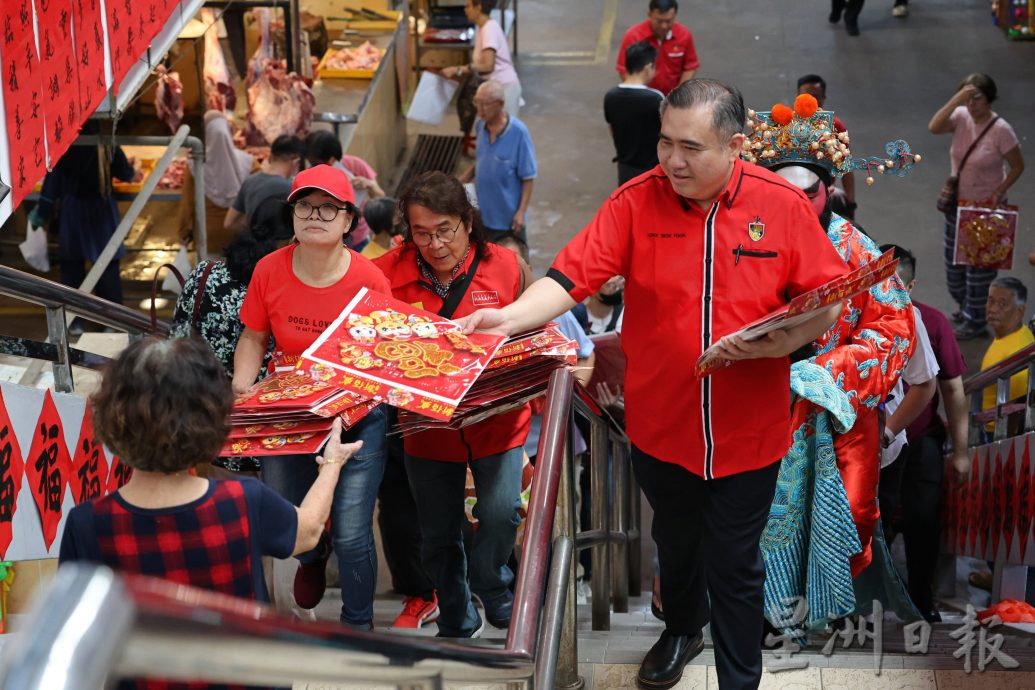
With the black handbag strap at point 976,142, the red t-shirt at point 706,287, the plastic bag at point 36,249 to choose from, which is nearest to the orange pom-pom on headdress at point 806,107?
the red t-shirt at point 706,287

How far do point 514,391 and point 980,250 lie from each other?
5831 mm

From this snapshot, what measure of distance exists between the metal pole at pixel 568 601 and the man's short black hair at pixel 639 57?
5.87 m

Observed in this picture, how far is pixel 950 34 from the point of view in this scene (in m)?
15.2

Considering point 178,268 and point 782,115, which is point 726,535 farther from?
point 178,268

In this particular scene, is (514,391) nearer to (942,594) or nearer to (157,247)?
(942,594)

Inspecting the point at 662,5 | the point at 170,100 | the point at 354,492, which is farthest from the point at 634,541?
the point at 662,5

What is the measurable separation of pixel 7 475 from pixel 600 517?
2.06 meters

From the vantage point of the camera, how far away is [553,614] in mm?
2959

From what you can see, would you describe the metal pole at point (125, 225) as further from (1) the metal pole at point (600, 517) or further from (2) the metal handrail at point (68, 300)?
(1) the metal pole at point (600, 517)

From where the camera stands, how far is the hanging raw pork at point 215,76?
8812 millimetres

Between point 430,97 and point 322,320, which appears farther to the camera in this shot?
point 430,97

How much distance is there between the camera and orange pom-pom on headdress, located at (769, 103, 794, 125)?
4.29 meters

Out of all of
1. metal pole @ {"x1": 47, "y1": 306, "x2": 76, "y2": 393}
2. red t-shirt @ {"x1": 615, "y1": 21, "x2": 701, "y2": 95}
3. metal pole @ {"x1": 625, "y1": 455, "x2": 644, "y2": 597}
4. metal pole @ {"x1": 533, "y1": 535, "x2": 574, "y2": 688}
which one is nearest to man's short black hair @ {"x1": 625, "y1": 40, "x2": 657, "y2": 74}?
red t-shirt @ {"x1": 615, "y1": 21, "x2": 701, "y2": 95}

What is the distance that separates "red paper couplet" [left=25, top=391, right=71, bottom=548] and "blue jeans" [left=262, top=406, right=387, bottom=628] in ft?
3.88
